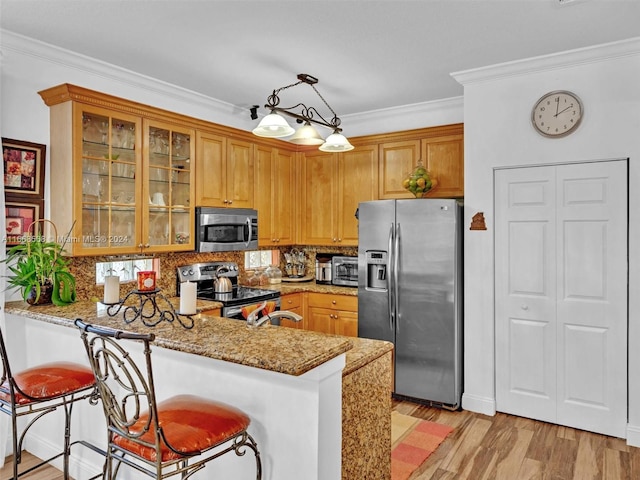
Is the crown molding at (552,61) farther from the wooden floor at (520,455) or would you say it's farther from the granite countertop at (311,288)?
the wooden floor at (520,455)

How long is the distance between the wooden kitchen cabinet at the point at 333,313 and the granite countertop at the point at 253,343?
201cm

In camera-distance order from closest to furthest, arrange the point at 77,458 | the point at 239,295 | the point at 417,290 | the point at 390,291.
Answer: the point at 77,458
the point at 417,290
the point at 390,291
the point at 239,295

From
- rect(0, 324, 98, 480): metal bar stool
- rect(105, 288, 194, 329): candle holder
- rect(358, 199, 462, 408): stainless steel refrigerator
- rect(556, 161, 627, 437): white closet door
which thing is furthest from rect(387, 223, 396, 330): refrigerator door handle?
rect(0, 324, 98, 480): metal bar stool

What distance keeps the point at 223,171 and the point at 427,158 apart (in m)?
1.94

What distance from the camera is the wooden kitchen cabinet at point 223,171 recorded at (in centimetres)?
402

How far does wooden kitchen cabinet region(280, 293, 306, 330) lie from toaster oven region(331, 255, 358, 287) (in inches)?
19.0

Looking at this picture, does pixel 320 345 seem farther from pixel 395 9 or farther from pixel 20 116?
pixel 20 116

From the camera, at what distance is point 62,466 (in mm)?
2682

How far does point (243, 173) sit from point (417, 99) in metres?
1.81

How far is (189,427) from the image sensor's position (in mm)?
1654

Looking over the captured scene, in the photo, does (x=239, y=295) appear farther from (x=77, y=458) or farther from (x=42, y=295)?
(x=77, y=458)

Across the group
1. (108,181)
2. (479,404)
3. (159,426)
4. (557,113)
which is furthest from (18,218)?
(557,113)

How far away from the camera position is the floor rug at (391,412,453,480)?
277 cm

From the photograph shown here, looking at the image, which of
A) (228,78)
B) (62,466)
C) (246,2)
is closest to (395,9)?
Answer: (246,2)
